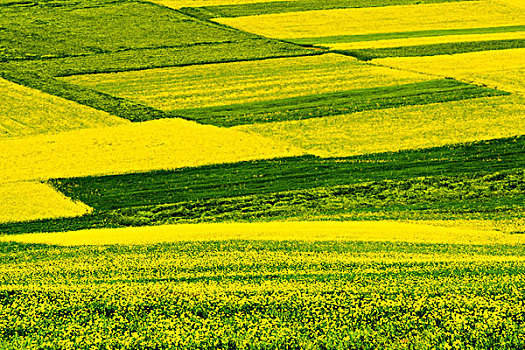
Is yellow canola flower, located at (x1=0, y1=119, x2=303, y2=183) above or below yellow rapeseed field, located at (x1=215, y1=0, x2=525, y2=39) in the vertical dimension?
below

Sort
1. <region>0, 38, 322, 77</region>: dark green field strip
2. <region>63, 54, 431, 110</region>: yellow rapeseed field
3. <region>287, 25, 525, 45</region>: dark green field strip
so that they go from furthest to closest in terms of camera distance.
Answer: <region>287, 25, 525, 45</region>: dark green field strip < <region>0, 38, 322, 77</region>: dark green field strip < <region>63, 54, 431, 110</region>: yellow rapeseed field

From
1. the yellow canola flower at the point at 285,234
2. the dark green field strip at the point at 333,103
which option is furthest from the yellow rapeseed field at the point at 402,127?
the yellow canola flower at the point at 285,234

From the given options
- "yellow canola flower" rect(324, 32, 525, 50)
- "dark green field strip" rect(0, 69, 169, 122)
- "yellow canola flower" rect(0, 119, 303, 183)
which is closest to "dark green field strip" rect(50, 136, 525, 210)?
"yellow canola flower" rect(0, 119, 303, 183)

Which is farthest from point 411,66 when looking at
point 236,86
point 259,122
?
point 259,122

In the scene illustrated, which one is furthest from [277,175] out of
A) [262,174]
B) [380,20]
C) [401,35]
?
[380,20]

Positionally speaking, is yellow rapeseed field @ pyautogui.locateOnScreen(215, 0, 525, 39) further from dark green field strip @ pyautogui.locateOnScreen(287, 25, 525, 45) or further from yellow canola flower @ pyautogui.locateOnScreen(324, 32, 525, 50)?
yellow canola flower @ pyautogui.locateOnScreen(324, 32, 525, 50)

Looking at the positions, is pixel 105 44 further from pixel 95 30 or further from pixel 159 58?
pixel 159 58
